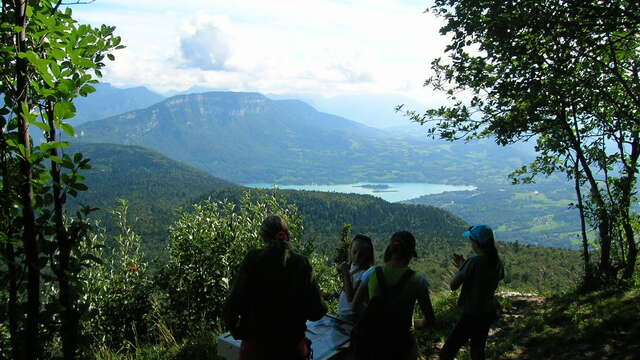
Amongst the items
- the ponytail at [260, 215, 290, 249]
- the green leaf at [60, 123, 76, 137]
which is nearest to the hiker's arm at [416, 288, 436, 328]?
the ponytail at [260, 215, 290, 249]

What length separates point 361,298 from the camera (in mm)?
4562

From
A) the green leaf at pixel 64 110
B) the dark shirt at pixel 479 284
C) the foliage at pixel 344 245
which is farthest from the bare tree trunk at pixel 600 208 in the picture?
the green leaf at pixel 64 110

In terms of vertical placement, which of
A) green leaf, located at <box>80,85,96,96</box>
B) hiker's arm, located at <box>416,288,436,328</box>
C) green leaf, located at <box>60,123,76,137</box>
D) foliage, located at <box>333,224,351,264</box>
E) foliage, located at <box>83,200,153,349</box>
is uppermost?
green leaf, located at <box>80,85,96,96</box>

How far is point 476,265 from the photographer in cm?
540

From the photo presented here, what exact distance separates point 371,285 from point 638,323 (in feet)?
16.9

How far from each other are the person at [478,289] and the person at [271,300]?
2489 millimetres

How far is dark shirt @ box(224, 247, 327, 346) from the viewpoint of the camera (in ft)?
12.3

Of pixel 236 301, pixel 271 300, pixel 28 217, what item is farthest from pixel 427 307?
pixel 28 217

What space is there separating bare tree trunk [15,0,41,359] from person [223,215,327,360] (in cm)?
181

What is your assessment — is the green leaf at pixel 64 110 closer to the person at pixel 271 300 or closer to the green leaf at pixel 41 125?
the green leaf at pixel 41 125

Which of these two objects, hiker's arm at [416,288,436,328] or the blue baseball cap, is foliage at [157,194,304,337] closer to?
the blue baseball cap

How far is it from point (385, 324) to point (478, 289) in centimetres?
172

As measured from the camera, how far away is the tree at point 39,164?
2057 millimetres

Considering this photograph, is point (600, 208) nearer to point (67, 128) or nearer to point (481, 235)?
point (481, 235)
